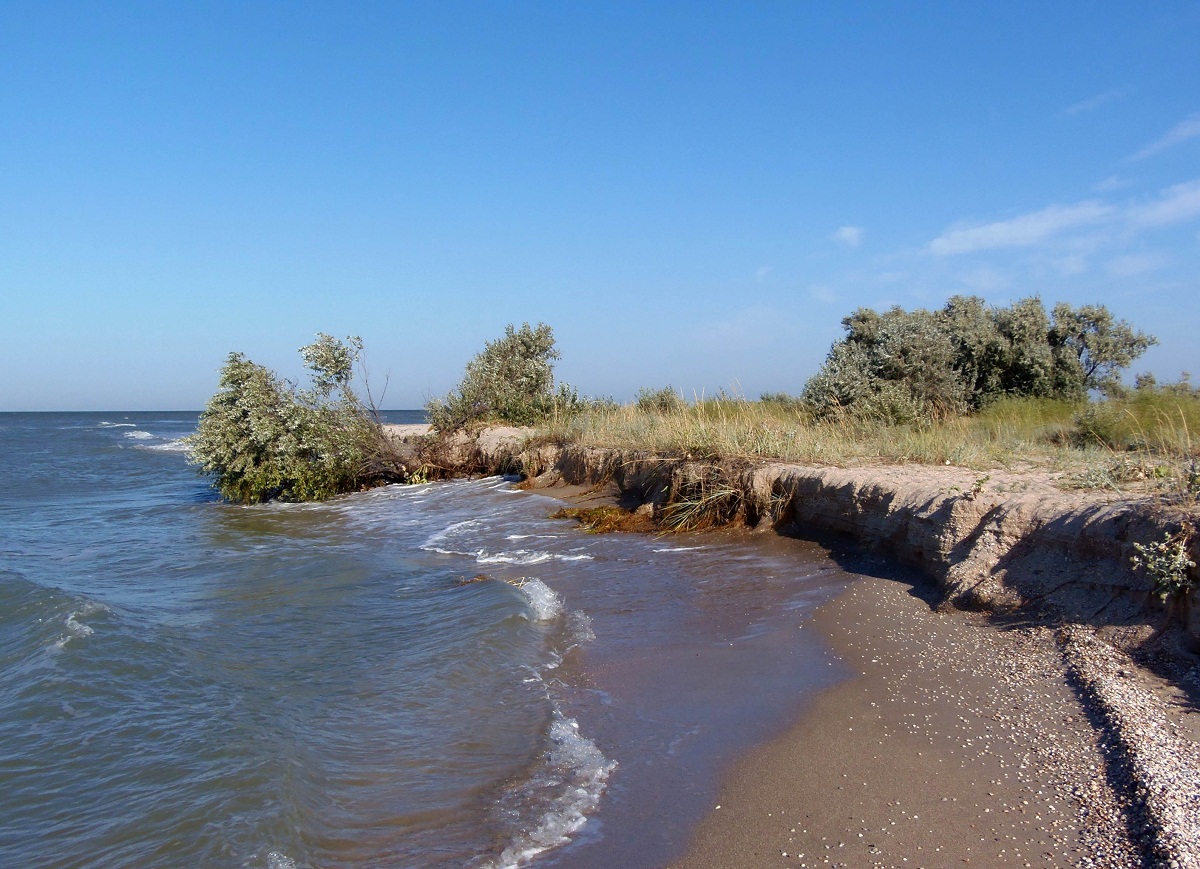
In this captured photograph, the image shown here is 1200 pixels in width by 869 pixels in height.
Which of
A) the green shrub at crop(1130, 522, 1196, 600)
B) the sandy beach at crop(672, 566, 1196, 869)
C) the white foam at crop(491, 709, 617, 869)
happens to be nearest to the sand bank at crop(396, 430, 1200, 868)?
the sandy beach at crop(672, 566, 1196, 869)

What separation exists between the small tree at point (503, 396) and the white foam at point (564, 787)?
604 inches

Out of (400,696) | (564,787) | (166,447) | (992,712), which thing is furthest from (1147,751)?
(166,447)

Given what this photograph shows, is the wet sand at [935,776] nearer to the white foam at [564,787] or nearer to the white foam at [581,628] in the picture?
the white foam at [564,787]

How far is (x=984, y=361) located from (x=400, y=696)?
14947 millimetres

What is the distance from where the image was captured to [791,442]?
10945 millimetres

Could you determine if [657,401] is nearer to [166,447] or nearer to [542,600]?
[542,600]

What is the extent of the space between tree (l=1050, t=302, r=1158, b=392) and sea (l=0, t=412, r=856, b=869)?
33.5 feet

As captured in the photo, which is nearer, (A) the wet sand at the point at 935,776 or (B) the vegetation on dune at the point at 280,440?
(A) the wet sand at the point at 935,776

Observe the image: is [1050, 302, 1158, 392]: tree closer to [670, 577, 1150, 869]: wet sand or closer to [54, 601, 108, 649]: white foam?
[670, 577, 1150, 869]: wet sand

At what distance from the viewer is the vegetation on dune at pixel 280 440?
17016mm

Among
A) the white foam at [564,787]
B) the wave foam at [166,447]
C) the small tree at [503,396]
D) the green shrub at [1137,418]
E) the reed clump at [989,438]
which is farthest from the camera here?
the wave foam at [166,447]

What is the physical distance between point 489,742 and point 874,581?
4220mm

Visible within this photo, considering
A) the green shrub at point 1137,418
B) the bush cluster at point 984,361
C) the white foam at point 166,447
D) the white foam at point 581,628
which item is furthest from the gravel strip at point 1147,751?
the white foam at point 166,447

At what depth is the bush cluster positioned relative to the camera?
15250 mm
